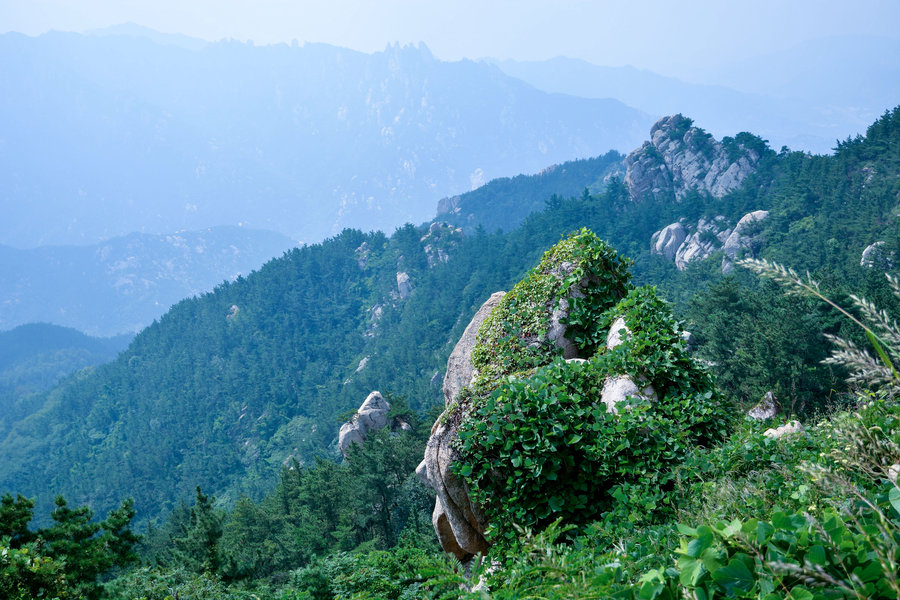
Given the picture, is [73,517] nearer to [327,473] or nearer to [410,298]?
[327,473]

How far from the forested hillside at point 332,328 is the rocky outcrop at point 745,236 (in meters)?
0.92

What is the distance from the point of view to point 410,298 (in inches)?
3615

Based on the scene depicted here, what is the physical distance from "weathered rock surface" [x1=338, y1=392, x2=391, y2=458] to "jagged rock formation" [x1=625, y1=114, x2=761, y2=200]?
51.4 meters

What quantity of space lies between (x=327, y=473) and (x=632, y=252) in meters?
50.7

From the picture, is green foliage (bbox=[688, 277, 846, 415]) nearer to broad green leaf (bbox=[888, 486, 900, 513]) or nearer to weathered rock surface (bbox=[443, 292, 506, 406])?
weathered rock surface (bbox=[443, 292, 506, 406])

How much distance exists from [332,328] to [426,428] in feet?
216

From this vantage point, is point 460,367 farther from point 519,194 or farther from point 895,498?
point 519,194

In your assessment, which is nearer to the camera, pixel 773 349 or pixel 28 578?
pixel 28 578

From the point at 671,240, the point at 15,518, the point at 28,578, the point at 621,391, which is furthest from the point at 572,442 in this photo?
the point at 671,240

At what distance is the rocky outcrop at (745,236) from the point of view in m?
51.6

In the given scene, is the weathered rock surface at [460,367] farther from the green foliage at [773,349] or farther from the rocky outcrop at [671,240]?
the rocky outcrop at [671,240]

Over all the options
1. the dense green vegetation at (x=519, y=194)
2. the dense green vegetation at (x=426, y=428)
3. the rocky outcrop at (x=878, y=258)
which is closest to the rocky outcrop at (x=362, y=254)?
the dense green vegetation at (x=426, y=428)

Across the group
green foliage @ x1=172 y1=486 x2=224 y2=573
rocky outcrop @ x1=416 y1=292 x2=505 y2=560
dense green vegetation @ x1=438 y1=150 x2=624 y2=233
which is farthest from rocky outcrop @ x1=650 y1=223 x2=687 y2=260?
dense green vegetation @ x1=438 y1=150 x2=624 y2=233

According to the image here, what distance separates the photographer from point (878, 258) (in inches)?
1291
